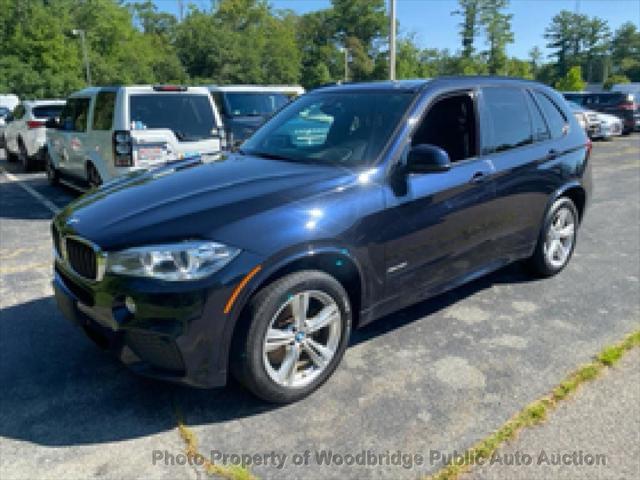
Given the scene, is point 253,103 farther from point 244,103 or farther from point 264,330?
point 264,330

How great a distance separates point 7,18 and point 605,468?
58.6 metres

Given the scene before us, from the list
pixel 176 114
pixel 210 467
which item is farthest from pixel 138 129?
pixel 210 467

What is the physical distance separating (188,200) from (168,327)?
73 centimetres

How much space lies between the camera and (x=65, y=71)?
163 ft

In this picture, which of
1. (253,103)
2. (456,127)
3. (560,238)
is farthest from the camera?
(253,103)

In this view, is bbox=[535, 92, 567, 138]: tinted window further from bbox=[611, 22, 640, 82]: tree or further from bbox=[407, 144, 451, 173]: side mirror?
bbox=[611, 22, 640, 82]: tree

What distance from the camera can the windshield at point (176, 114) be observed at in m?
6.71

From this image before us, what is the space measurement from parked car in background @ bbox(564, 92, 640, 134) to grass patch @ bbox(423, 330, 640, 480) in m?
20.5

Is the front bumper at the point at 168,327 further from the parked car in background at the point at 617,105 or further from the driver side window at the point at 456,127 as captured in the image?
the parked car in background at the point at 617,105

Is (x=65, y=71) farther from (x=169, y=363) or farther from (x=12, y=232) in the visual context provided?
(x=169, y=363)

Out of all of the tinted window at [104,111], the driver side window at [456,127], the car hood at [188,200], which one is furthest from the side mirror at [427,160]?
the tinted window at [104,111]

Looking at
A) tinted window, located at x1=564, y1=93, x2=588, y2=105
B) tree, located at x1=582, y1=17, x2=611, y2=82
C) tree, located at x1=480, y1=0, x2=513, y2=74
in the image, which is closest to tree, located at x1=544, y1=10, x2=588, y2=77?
tree, located at x1=582, y1=17, x2=611, y2=82

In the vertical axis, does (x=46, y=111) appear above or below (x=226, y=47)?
below

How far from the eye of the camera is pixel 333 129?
144 inches
